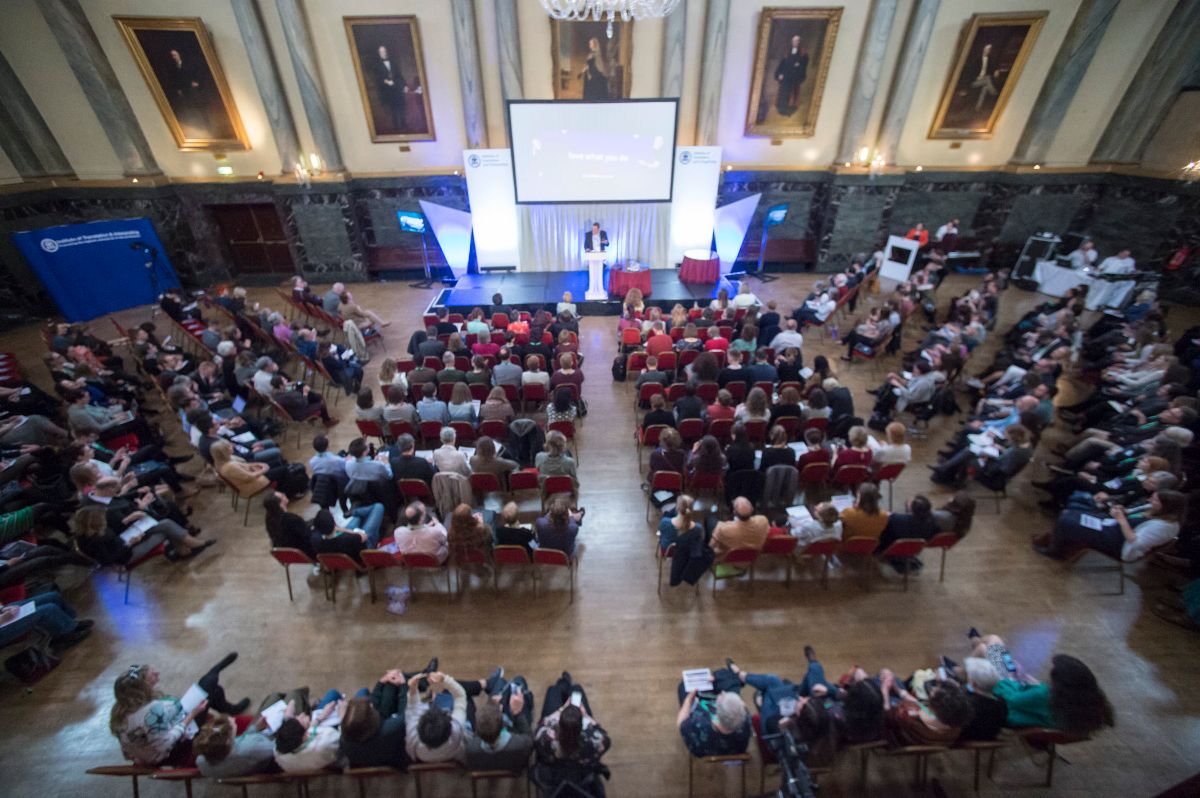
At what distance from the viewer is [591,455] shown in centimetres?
657

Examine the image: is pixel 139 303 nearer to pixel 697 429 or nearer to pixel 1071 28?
pixel 697 429

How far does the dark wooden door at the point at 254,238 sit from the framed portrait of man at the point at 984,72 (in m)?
15.8

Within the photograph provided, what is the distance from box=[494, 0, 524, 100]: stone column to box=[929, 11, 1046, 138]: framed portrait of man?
9.42 meters

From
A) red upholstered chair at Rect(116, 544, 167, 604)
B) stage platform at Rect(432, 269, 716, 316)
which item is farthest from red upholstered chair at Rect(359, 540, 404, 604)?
stage platform at Rect(432, 269, 716, 316)

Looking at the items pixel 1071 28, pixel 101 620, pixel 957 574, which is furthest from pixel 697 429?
pixel 1071 28

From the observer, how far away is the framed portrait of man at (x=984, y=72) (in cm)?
1055

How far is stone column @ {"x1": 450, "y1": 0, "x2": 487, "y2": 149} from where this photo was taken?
10.1 m

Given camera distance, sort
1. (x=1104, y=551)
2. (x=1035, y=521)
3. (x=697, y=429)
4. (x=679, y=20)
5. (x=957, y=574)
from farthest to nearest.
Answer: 1. (x=679, y=20)
2. (x=697, y=429)
3. (x=1035, y=521)
4. (x=957, y=574)
5. (x=1104, y=551)

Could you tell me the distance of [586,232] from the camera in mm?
11750

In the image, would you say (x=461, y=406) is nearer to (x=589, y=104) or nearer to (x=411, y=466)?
(x=411, y=466)

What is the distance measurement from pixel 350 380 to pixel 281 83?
24.9 feet

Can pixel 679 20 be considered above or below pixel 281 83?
above

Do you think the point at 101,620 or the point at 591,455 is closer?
the point at 101,620

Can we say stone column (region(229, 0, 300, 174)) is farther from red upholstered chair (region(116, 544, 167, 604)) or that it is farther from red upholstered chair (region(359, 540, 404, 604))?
red upholstered chair (region(359, 540, 404, 604))
